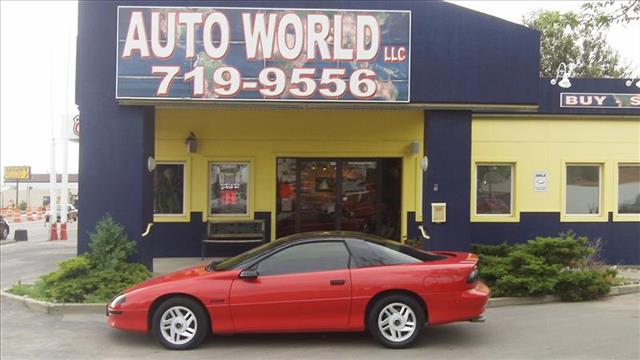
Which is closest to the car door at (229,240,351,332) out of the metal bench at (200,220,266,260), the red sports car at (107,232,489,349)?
the red sports car at (107,232,489,349)

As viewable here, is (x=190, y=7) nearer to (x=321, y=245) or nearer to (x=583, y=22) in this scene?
(x=321, y=245)

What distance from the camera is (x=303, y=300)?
6707mm

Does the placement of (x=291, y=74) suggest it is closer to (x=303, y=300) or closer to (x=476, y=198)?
(x=303, y=300)

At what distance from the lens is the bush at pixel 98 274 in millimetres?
9102

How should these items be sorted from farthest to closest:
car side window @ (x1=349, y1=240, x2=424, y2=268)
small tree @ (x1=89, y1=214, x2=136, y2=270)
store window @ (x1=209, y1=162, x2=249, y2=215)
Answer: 1. store window @ (x1=209, y1=162, x2=249, y2=215)
2. small tree @ (x1=89, y1=214, x2=136, y2=270)
3. car side window @ (x1=349, y1=240, x2=424, y2=268)

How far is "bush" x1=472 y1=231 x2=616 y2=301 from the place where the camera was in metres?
9.40

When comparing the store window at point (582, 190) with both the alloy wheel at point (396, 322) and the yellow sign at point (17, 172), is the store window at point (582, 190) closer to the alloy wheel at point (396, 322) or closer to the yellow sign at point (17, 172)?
the alloy wheel at point (396, 322)

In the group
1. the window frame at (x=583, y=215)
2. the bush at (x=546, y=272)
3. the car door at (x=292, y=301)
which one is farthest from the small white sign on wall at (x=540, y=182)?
the car door at (x=292, y=301)

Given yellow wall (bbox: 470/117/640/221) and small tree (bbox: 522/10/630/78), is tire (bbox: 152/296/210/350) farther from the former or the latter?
small tree (bbox: 522/10/630/78)

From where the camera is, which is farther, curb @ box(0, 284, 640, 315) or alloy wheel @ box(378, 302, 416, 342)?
curb @ box(0, 284, 640, 315)

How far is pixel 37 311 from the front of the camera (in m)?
9.07

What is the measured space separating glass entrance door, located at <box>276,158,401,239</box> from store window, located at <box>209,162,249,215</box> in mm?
835

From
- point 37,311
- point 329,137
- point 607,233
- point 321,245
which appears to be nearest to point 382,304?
point 321,245

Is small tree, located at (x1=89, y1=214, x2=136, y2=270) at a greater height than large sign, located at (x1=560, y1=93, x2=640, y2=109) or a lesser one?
lesser
